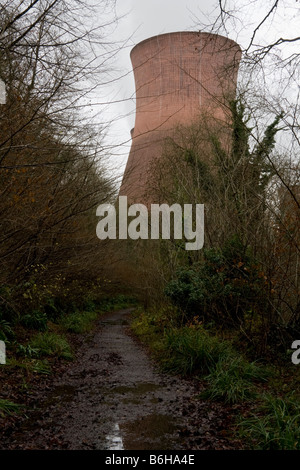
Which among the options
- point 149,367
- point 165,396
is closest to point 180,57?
point 149,367

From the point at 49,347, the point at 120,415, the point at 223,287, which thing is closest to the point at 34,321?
the point at 49,347

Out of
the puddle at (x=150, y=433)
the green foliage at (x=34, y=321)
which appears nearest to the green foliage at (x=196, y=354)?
the puddle at (x=150, y=433)

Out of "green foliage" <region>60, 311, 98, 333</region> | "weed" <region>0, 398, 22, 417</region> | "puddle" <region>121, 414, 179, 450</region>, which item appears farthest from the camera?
"green foliage" <region>60, 311, 98, 333</region>

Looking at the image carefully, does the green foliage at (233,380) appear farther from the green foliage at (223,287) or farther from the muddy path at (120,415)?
the green foliage at (223,287)

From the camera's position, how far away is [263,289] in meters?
5.42

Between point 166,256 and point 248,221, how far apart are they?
14.9 feet

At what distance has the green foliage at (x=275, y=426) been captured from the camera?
300 cm

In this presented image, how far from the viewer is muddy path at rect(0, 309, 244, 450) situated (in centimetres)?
333

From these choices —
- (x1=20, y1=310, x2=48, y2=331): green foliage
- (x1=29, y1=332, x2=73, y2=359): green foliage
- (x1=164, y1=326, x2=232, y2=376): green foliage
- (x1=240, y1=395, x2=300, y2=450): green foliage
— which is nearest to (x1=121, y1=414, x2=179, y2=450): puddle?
(x1=240, y1=395, x2=300, y2=450): green foliage

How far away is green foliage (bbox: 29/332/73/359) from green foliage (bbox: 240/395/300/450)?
396 cm

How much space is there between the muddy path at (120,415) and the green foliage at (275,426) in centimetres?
21

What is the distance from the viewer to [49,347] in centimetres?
716

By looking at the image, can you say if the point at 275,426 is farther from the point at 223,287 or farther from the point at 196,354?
the point at 223,287

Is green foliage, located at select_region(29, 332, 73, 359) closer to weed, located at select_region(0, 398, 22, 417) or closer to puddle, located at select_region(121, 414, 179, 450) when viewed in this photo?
weed, located at select_region(0, 398, 22, 417)
